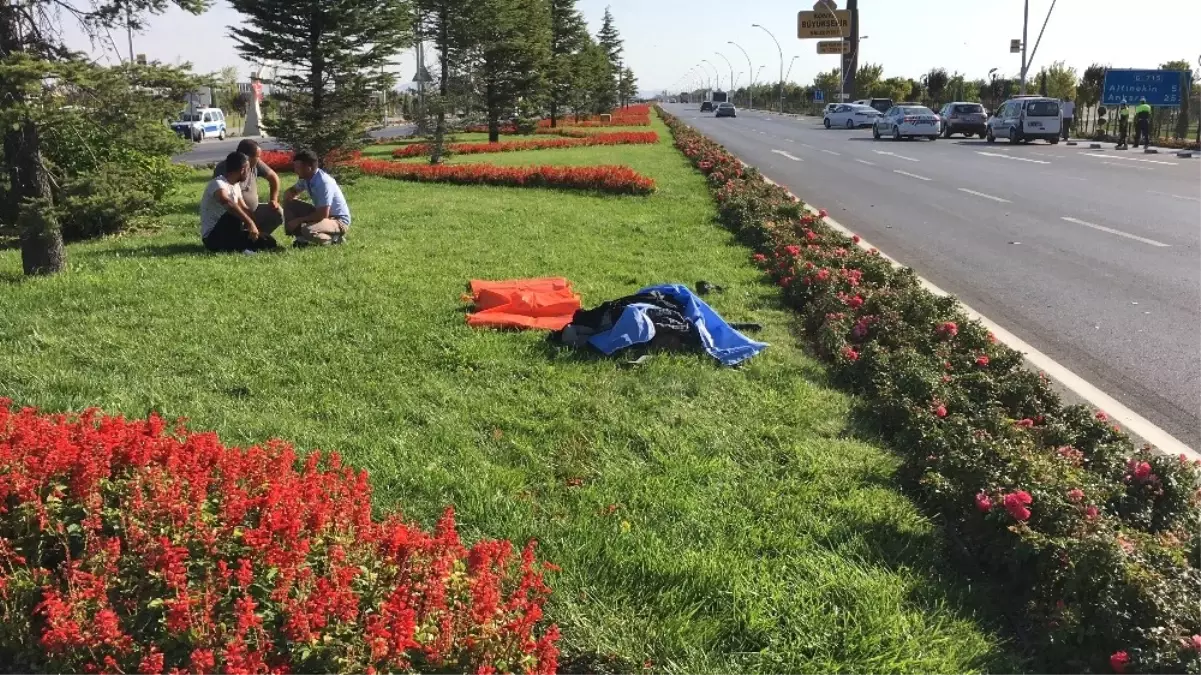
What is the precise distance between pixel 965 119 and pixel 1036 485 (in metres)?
38.3

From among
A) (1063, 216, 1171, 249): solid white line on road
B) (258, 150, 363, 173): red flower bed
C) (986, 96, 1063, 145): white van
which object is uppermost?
(986, 96, 1063, 145): white van

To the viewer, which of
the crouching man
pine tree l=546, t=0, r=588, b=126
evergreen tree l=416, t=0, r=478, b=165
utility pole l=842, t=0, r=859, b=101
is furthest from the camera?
utility pole l=842, t=0, r=859, b=101

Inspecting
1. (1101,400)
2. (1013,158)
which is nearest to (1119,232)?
(1101,400)

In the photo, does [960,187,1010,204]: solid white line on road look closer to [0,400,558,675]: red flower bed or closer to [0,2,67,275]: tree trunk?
[0,2,67,275]: tree trunk

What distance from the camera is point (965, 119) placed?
37531 mm

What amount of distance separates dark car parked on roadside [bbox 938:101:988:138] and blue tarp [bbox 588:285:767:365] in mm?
35860

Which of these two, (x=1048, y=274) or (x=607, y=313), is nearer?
→ (x=607, y=313)

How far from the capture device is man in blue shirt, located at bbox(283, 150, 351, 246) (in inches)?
359

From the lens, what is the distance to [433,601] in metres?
2.27

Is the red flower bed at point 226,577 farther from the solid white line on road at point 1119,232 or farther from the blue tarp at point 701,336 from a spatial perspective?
the solid white line on road at point 1119,232

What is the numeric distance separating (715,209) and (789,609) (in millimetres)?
10267

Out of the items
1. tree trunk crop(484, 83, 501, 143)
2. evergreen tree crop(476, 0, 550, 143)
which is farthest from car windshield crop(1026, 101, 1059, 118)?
tree trunk crop(484, 83, 501, 143)

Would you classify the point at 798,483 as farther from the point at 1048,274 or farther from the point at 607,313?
the point at 1048,274

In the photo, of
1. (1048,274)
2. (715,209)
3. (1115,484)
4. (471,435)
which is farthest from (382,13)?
(1115,484)
